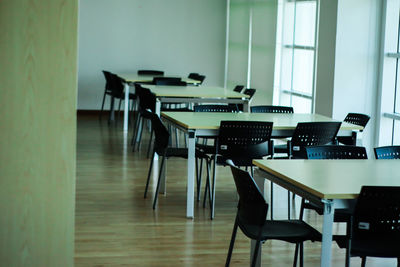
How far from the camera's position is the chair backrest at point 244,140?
5652mm

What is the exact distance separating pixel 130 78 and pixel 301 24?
2.86 metres

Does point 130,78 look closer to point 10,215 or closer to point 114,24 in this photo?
point 114,24

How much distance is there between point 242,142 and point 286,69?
16.7ft

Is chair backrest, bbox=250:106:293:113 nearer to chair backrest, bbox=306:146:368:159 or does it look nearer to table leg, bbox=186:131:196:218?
table leg, bbox=186:131:196:218

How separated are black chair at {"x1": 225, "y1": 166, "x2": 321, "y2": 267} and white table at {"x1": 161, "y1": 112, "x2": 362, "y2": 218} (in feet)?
5.95

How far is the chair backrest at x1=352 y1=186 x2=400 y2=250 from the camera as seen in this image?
319 centimetres

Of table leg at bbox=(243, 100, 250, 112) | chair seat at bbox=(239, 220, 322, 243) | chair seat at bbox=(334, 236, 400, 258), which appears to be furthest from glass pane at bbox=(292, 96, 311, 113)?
chair seat at bbox=(334, 236, 400, 258)

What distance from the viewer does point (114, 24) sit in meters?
13.3

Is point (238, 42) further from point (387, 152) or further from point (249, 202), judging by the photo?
point (249, 202)

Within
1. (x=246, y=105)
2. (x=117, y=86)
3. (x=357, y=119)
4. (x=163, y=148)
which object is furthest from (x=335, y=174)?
(x=117, y=86)

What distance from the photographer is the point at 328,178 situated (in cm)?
361

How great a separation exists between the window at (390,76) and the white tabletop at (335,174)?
3.67m

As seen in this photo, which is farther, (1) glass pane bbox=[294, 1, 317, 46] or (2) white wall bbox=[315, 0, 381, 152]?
(1) glass pane bbox=[294, 1, 317, 46]

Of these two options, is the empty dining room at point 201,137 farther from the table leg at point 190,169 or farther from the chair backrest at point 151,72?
the chair backrest at point 151,72
